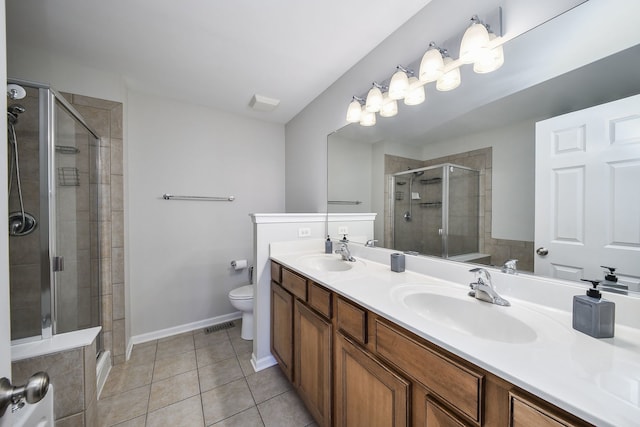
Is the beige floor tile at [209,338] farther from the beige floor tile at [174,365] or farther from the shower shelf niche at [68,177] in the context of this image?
the shower shelf niche at [68,177]

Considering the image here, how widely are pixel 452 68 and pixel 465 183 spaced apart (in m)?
0.58

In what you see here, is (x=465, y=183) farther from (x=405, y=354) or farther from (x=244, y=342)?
(x=244, y=342)

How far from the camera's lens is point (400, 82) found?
4.44ft

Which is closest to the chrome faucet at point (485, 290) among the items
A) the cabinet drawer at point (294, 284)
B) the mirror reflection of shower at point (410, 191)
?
the mirror reflection of shower at point (410, 191)

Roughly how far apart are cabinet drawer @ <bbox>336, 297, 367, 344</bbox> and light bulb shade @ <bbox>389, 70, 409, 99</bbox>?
3.98 feet

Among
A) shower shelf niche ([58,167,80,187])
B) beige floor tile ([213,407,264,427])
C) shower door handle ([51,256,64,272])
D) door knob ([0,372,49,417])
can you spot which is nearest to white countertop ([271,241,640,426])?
door knob ([0,372,49,417])

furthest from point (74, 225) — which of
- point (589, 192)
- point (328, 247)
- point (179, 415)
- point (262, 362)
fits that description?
point (589, 192)

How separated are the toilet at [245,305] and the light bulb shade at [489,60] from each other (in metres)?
2.23

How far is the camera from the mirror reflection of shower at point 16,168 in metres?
1.12

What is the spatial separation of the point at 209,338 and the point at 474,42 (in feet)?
9.35

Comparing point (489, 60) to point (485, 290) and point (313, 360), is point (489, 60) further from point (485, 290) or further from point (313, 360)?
point (313, 360)

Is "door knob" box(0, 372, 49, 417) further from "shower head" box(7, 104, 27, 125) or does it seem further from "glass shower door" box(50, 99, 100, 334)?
"shower head" box(7, 104, 27, 125)

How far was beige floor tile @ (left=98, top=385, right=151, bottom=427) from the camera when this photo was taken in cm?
135

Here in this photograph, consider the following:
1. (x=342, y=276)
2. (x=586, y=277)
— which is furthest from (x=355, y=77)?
(x=586, y=277)
